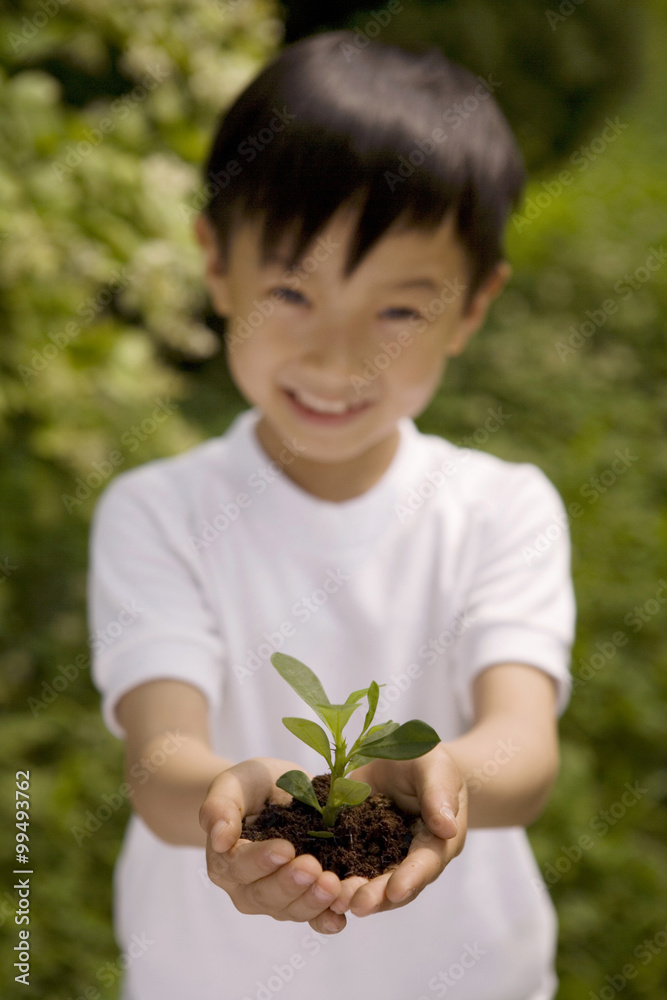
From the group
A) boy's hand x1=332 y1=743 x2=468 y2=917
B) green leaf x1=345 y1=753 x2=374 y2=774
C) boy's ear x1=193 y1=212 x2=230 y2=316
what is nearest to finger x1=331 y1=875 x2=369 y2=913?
boy's hand x1=332 y1=743 x2=468 y2=917

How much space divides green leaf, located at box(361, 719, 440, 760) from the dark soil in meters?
0.08

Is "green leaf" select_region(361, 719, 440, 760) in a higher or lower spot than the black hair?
lower

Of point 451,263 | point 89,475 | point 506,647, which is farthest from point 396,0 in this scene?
point 506,647

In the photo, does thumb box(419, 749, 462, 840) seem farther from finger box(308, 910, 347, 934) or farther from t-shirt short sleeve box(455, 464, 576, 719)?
t-shirt short sleeve box(455, 464, 576, 719)

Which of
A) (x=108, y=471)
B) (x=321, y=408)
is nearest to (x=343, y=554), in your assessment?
(x=321, y=408)

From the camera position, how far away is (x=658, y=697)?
286cm

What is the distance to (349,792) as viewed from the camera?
0.86m

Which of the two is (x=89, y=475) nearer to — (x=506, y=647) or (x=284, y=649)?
(x=284, y=649)

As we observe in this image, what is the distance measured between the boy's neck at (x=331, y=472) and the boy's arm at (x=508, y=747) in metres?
0.36

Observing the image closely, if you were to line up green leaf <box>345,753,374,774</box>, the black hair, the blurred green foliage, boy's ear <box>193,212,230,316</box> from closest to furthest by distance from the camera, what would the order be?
green leaf <box>345,753,374,774</box>, the black hair, boy's ear <box>193,212,230,316</box>, the blurred green foliage

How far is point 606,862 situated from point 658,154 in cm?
550

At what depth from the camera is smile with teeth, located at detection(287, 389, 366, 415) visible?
131 centimetres

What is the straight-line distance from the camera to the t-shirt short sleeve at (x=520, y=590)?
4.34ft

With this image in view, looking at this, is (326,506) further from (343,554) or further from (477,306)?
(477,306)
